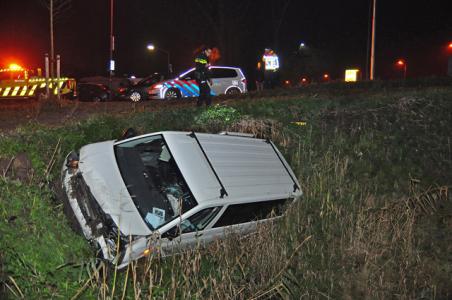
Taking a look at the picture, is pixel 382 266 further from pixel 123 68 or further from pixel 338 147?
pixel 123 68

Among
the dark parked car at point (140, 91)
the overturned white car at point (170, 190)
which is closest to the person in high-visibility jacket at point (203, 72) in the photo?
the overturned white car at point (170, 190)

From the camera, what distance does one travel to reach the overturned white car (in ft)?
17.1

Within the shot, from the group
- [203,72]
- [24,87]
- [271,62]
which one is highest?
[271,62]

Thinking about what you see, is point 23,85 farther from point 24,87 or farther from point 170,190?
point 170,190

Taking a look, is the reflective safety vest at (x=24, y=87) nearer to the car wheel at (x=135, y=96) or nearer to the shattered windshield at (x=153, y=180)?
the car wheel at (x=135, y=96)

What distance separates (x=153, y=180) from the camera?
6273 millimetres

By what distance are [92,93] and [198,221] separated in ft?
52.7

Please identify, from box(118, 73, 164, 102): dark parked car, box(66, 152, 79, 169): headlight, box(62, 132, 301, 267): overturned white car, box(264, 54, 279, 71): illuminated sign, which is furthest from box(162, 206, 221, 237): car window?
box(118, 73, 164, 102): dark parked car

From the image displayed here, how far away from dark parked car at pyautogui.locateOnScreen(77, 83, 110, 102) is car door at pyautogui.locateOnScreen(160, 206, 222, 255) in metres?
15.7

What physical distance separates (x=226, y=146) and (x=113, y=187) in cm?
169

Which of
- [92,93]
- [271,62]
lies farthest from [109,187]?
[92,93]

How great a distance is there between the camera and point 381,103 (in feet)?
32.6

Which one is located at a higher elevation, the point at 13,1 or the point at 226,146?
the point at 13,1

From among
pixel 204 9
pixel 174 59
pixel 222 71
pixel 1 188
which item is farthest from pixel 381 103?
pixel 174 59
